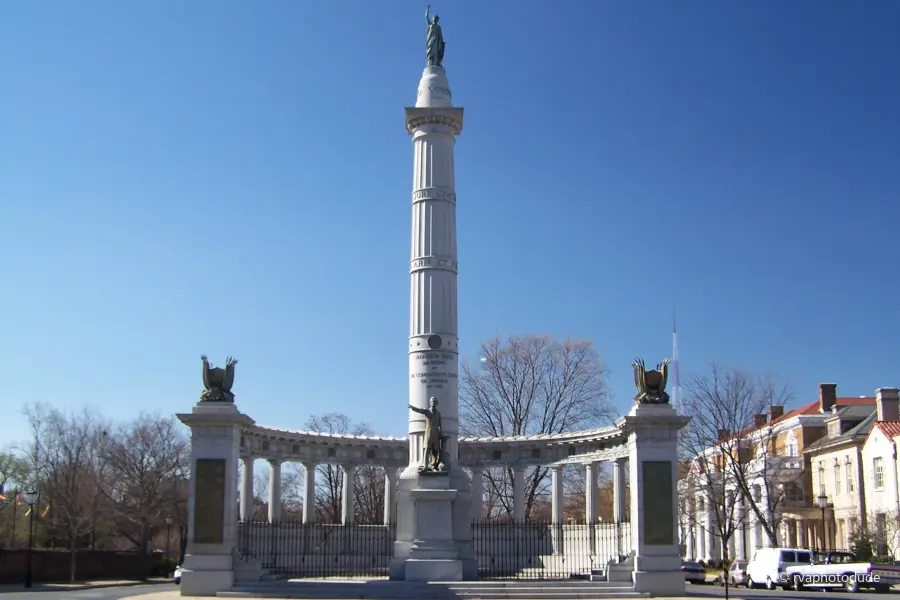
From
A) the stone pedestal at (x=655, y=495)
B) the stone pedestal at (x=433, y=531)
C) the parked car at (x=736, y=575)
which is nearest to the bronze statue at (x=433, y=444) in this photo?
the stone pedestal at (x=433, y=531)

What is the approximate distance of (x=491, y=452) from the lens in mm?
48469

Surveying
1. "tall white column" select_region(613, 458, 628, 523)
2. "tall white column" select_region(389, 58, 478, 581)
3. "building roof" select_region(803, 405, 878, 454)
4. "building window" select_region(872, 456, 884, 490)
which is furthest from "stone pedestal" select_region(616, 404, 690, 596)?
"building roof" select_region(803, 405, 878, 454)

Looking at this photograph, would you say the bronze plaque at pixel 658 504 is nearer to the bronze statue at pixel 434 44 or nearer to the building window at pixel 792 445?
the bronze statue at pixel 434 44

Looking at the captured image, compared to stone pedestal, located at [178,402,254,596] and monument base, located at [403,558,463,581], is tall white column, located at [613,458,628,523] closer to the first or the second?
monument base, located at [403,558,463,581]

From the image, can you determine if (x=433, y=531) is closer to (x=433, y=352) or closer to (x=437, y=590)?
(x=437, y=590)

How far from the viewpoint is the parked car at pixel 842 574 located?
3819cm

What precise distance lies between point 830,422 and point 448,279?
123ft

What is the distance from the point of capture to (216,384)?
33500 mm

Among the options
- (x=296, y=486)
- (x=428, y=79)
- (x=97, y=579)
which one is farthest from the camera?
(x=296, y=486)

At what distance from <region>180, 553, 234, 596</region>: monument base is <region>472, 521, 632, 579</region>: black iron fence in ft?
29.6

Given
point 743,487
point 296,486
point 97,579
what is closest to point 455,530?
point 743,487

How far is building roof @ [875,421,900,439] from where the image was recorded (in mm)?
54188

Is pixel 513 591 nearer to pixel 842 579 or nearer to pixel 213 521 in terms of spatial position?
pixel 213 521

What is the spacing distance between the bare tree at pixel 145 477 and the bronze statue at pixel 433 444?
3606 cm
